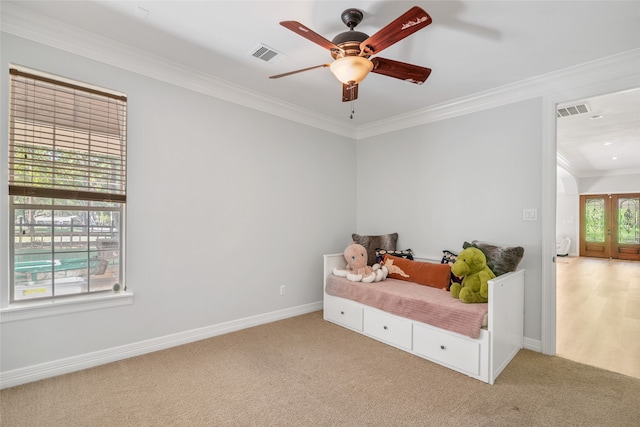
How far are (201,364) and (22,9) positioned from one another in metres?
2.85

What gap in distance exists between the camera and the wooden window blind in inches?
85.2

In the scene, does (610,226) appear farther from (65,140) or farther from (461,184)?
(65,140)

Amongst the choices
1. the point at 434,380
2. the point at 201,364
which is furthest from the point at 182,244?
the point at 434,380

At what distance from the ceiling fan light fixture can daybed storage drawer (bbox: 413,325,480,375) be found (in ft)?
6.89

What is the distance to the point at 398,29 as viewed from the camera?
1656 mm

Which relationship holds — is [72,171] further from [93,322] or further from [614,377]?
[614,377]

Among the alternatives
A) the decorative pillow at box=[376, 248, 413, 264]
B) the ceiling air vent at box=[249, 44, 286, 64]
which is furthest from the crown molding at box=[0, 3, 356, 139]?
the decorative pillow at box=[376, 248, 413, 264]

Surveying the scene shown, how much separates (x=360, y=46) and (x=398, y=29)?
0.26m

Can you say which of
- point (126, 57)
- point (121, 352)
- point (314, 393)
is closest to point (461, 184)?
point (314, 393)

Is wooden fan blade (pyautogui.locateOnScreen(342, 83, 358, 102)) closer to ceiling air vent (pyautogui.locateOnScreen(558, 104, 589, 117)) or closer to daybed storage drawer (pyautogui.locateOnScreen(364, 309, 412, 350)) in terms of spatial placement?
daybed storage drawer (pyautogui.locateOnScreen(364, 309, 412, 350))

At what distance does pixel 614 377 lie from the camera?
7.68 feet

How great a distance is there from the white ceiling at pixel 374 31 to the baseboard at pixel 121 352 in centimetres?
248

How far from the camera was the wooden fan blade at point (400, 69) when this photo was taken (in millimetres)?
2031

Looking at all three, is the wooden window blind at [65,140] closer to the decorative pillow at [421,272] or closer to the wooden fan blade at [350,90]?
the wooden fan blade at [350,90]
